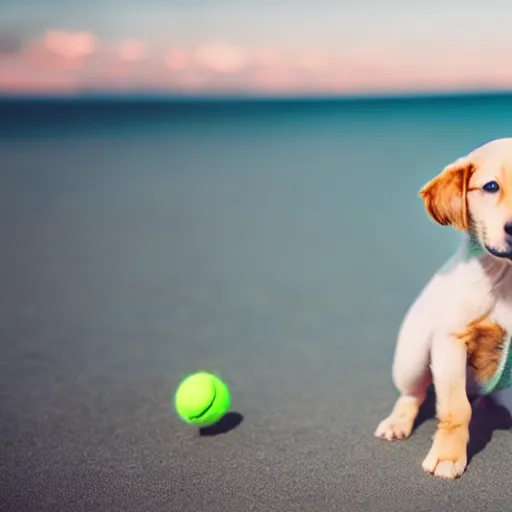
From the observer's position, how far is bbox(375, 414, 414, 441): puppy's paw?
7.64 feet

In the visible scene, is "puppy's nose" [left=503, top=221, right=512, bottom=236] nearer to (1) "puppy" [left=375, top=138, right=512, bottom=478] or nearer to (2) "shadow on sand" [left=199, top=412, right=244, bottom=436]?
(1) "puppy" [left=375, top=138, right=512, bottom=478]

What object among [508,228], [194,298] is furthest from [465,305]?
[194,298]

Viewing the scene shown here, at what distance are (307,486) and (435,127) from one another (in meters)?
12.5

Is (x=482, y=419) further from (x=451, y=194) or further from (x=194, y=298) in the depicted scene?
(x=194, y=298)

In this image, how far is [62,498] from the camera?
2.05 m

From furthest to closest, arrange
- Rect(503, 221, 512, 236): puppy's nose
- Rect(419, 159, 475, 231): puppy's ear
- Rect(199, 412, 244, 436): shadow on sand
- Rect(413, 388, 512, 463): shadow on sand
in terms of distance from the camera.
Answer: Rect(199, 412, 244, 436): shadow on sand, Rect(413, 388, 512, 463): shadow on sand, Rect(419, 159, 475, 231): puppy's ear, Rect(503, 221, 512, 236): puppy's nose

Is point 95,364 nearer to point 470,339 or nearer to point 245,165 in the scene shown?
point 470,339

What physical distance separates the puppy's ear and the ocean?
691 mm

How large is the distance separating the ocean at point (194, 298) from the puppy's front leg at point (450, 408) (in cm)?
21

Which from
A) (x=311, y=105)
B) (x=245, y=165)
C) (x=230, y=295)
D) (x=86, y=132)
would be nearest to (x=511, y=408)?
(x=230, y=295)

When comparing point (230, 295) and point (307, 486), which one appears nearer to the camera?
point (307, 486)

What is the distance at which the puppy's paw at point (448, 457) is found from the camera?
6.84 feet

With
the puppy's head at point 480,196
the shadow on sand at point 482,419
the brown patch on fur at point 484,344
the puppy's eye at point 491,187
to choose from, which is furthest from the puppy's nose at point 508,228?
the shadow on sand at point 482,419

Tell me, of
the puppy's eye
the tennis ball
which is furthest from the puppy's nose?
the tennis ball
